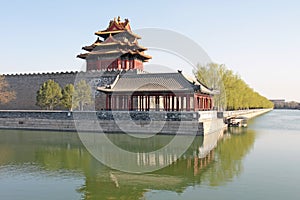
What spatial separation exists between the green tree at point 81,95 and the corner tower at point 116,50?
4095 millimetres

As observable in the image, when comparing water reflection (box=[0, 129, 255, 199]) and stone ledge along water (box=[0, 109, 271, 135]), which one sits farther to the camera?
stone ledge along water (box=[0, 109, 271, 135])

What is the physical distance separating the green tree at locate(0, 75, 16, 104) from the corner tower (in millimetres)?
9236

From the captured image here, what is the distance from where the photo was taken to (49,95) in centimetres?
3197

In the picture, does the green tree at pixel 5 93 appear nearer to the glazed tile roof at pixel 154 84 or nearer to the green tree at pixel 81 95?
the green tree at pixel 81 95

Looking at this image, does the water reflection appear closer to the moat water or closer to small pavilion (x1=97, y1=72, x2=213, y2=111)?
the moat water

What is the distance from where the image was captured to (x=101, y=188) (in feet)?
32.2

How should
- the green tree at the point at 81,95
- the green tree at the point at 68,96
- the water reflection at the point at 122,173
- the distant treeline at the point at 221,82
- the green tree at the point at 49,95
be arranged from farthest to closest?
the distant treeline at the point at 221,82
the green tree at the point at 49,95
the green tree at the point at 81,95
the green tree at the point at 68,96
the water reflection at the point at 122,173

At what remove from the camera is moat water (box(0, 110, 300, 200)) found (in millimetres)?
9305

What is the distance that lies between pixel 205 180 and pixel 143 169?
2.93 meters

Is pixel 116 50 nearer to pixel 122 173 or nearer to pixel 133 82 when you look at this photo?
pixel 133 82

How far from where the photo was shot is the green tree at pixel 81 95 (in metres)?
31.5

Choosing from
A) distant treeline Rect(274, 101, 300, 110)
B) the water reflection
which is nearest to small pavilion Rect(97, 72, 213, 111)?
the water reflection

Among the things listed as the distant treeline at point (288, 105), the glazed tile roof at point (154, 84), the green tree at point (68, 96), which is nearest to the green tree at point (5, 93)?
the green tree at point (68, 96)

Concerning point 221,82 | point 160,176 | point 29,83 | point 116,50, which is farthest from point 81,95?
point 160,176
